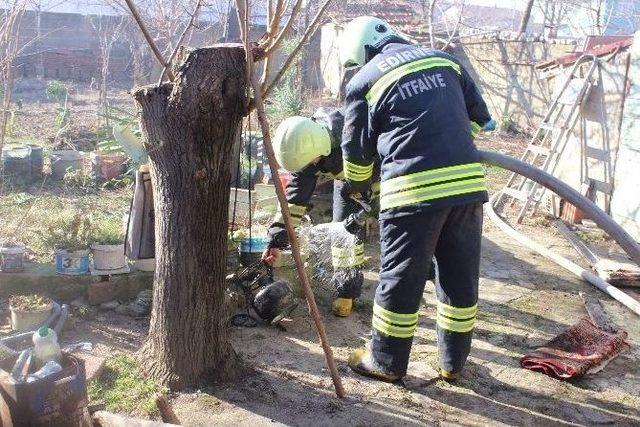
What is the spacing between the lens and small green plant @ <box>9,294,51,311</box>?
14.0 feet

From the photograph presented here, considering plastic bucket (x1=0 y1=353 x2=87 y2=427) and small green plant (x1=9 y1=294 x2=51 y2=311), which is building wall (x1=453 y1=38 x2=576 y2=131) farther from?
plastic bucket (x1=0 y1=353 x2=87 y2=427)

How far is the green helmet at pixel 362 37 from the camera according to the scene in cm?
402

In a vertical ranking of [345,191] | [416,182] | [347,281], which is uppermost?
[416,182]

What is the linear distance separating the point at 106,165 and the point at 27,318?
13.9 feet

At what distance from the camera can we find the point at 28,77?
61.7 feet

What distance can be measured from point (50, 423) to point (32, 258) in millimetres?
2907

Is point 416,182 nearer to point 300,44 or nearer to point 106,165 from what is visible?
point 300,44

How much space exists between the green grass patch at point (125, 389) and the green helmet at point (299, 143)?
5.69 feet

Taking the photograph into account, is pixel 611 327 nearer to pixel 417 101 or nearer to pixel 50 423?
pixel 417 101

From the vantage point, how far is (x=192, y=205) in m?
3.51

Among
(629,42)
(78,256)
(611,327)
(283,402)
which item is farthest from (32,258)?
(629,42)

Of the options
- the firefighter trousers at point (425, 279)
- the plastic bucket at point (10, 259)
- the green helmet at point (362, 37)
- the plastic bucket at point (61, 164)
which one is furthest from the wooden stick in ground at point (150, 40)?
the plastic bucket at point (61, 164)

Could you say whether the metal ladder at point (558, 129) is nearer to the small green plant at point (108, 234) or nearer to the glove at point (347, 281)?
the glove at point (347, 281)

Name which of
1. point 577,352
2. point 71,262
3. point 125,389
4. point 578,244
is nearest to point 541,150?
point 578,244
